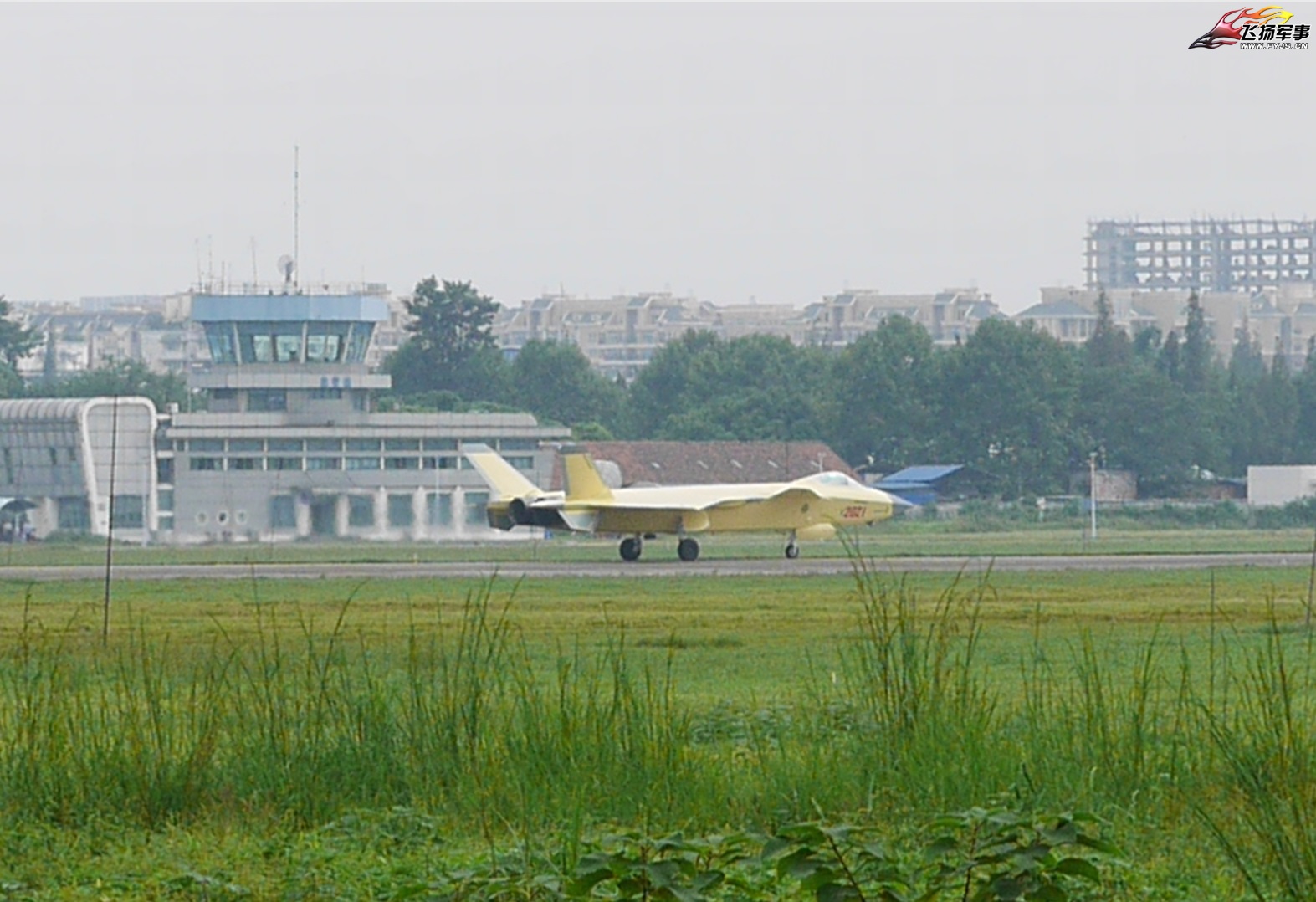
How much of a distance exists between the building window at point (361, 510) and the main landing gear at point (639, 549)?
1137 inches

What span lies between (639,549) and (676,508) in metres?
1.64

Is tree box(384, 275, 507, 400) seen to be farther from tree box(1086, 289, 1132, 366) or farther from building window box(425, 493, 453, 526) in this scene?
building window box(425, 493, 453, 526)

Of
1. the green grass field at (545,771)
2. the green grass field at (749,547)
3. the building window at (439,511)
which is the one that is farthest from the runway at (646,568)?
the green grass field at (545,771)

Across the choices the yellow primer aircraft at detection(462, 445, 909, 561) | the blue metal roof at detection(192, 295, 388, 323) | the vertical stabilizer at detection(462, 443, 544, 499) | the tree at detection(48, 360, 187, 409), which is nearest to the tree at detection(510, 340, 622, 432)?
the tree at detection(48, 360, 187, 409)

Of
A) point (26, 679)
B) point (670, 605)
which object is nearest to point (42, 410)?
point (670, 605)

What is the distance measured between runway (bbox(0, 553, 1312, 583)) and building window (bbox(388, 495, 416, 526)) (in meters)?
26.3

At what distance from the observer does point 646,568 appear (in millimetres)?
48531

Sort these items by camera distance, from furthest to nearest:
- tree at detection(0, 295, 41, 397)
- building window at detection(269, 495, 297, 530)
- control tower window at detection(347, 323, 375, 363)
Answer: tree at detection(0, 295, 41, 397), control tower window at detection(347, 323, 375, 363), building window at detection(269, 495, 297, 530)

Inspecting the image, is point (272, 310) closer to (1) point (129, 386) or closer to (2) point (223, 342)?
(2) point (223, 342)

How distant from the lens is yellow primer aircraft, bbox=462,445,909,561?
169 feet

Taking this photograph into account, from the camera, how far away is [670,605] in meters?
34.1

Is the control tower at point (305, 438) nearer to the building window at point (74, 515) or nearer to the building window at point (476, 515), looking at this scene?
the building window at point (476, 515)

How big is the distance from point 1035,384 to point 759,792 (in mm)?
91515

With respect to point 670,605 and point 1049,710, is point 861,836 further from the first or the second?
point 670,605
